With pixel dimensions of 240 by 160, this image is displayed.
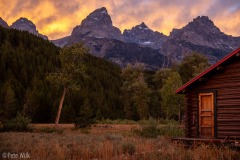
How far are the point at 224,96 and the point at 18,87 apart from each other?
9005cm

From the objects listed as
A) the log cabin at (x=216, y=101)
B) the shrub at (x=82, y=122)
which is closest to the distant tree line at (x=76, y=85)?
the shrub at (x=82, y=122)

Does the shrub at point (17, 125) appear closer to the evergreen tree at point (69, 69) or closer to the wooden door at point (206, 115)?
the evergreen tree at point (69, 69)

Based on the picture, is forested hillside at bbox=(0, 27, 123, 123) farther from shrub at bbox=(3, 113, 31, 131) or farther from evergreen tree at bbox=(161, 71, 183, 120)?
shrub at bbox=(3, 113, 31, 131)

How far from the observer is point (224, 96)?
1969 centimetres

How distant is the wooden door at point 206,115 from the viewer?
802 inches

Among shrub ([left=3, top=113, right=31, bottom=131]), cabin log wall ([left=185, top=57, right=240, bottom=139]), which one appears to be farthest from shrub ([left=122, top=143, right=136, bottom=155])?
shrub ([left=3, top=113, right=31, bottom=131])

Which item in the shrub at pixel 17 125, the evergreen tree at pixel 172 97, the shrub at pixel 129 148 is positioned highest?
the evergreen tree at pixel 172 97

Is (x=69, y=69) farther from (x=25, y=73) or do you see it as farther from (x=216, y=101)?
(x=25, y=73)

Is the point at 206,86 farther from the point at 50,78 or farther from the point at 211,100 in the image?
the point at 50,78

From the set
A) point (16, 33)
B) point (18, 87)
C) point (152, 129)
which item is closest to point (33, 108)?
point (18, 87)

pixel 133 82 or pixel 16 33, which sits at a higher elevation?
pixel 16 33

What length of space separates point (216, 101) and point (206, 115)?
47.8 inches

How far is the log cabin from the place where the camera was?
19125 mm

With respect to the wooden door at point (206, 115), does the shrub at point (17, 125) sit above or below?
below
